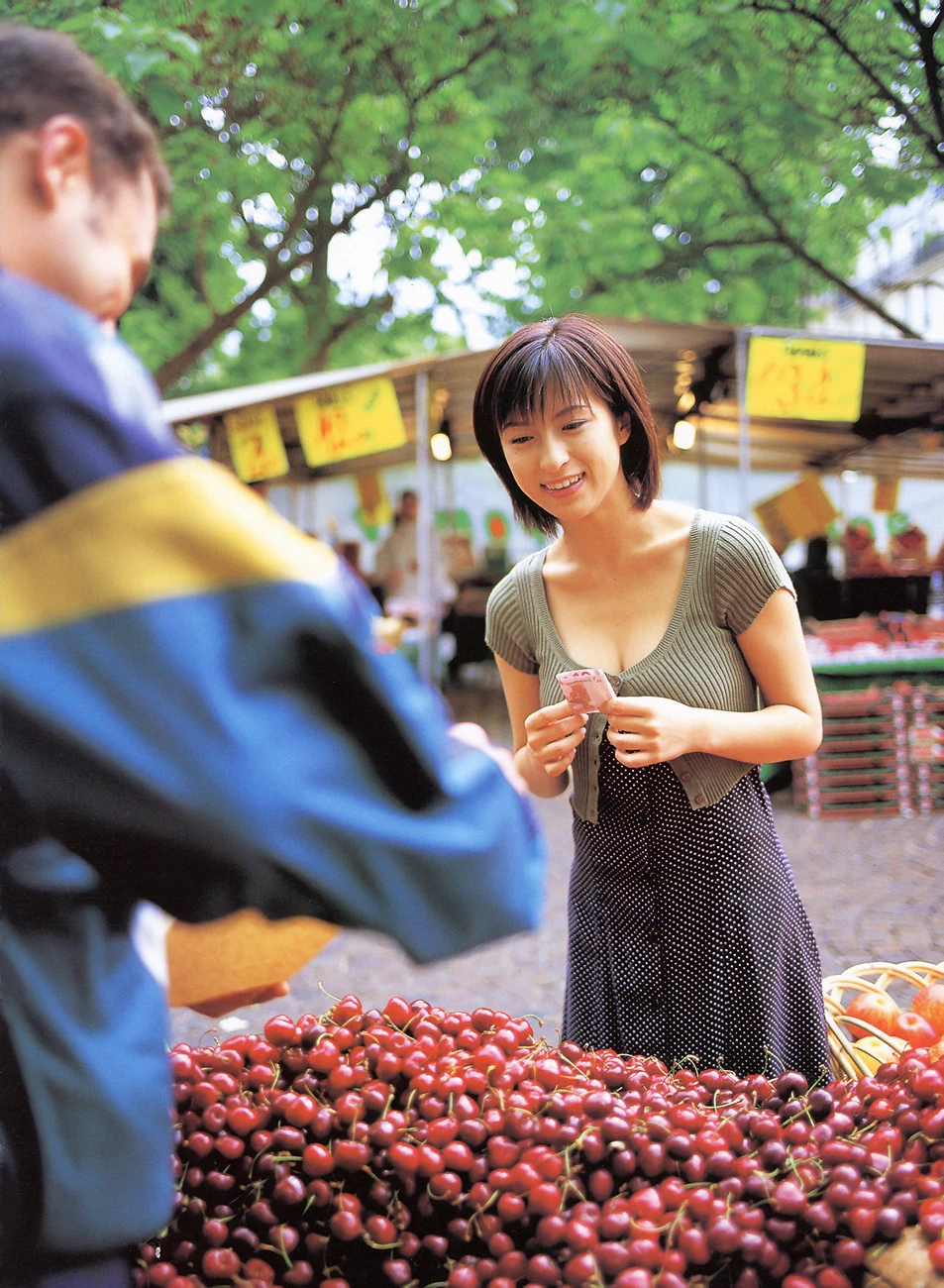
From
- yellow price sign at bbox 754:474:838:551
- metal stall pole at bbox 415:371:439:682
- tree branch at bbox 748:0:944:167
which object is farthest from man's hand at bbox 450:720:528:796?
yellow price sign at bbox 754:474:838:551

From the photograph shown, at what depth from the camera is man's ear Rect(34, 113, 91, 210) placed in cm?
69

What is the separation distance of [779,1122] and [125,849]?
2.96 feet

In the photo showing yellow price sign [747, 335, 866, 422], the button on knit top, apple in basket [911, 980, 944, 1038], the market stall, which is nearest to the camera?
the button on knit top

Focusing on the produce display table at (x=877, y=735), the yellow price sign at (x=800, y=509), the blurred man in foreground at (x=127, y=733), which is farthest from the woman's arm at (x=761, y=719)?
the yellow price sign at (x=800, y=509)

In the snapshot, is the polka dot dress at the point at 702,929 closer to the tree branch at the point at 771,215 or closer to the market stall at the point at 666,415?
the market stall at the point at 666,415

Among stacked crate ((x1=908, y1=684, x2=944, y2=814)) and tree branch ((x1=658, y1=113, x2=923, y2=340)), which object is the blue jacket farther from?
tree branch ((x1=658, y1=113, x2=923, y2=340))

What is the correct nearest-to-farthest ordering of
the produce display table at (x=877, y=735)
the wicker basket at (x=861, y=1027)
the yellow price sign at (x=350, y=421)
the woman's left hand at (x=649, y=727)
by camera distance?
the woman's left hand at (x=649, y=727) → the wicker basket at (x=861, y=1027) → the yellow price sign at (x=350, y=421) → the produce display table at (x=877, y=735)

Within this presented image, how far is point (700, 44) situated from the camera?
14.8ft

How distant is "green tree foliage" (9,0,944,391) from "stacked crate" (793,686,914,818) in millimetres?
2813

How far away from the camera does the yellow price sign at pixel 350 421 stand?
5.73 meters

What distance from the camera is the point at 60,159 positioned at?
2.28 ft

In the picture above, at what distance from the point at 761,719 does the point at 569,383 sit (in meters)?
0.56

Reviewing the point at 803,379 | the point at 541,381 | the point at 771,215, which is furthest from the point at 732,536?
the point at 771,215

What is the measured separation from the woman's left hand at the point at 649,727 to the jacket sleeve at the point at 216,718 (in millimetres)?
749
